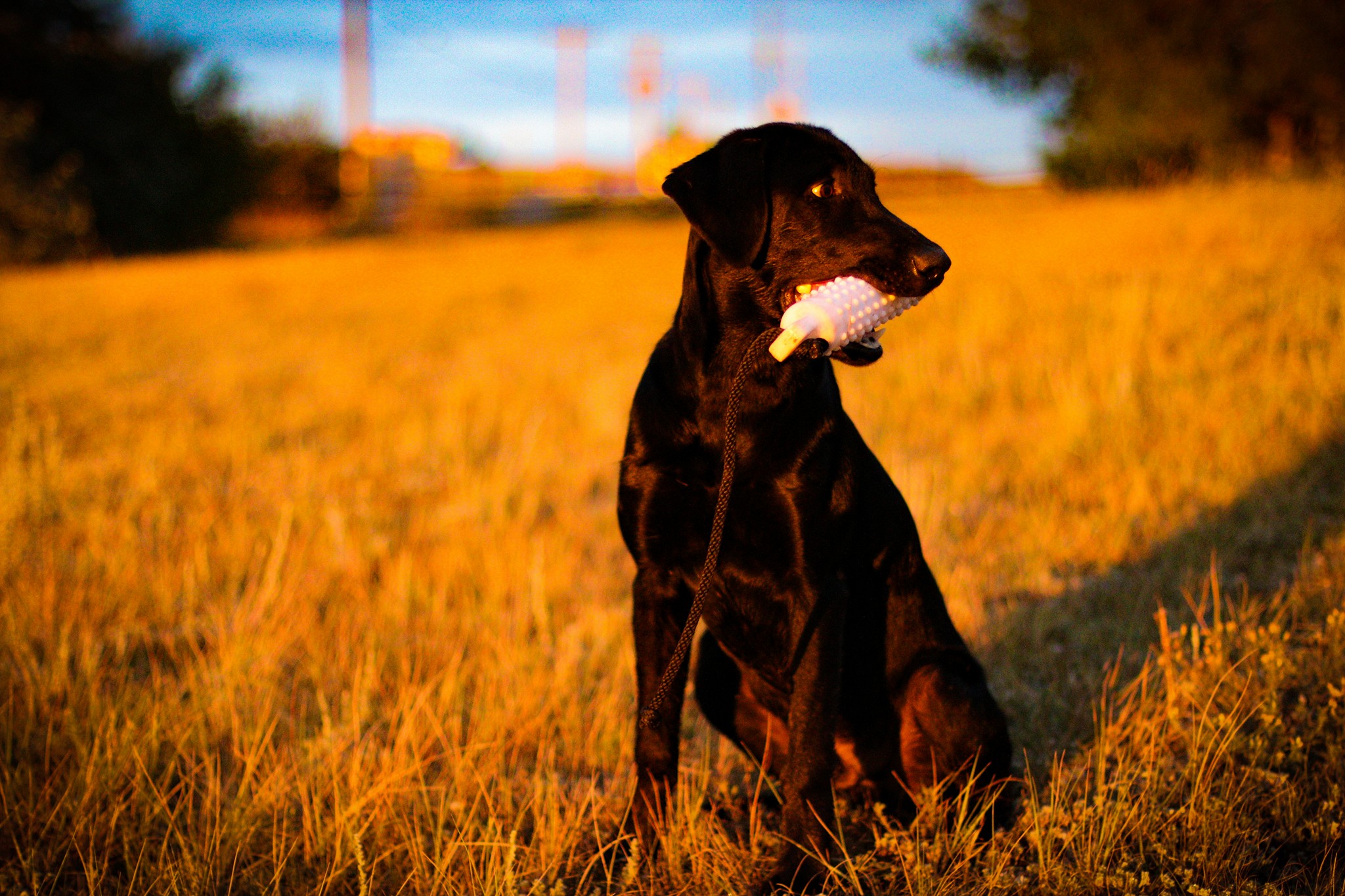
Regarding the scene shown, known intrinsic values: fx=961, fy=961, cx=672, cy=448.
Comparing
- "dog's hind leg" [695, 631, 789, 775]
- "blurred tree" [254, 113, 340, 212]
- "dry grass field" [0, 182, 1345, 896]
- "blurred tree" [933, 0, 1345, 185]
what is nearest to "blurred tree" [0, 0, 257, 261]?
"blurred tree" [254, 113, 340, 212]

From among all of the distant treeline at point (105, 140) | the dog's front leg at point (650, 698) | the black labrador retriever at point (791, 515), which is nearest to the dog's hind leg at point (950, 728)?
the black labrador retriever at point (791, 515)

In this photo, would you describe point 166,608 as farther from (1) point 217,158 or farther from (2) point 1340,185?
(1) point 217,158

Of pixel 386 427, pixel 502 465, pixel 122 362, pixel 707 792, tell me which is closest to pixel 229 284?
pixel 122 362

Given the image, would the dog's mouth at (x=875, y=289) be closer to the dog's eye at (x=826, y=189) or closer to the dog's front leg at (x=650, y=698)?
the dog's eye at (x=826, y=189)

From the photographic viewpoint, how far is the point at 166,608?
365cm

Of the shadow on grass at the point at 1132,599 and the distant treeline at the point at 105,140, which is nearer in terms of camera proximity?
the shadow on grass at the point at 1132,599

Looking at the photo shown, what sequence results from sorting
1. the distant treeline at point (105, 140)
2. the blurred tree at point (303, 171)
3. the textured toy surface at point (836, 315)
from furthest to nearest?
the blurred tree at point (303, 171)
the distant treeline at point (105, 140)
the textured toy surface at point (836, 315)

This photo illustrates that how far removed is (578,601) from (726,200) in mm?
2276

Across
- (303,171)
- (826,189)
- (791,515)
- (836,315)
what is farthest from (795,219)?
(303,171)

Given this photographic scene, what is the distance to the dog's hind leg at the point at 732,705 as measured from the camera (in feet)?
8.41

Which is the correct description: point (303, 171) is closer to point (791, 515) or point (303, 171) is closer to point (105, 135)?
point (105, 135)

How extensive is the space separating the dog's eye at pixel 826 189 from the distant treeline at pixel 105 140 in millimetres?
22701

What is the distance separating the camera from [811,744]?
2.11m

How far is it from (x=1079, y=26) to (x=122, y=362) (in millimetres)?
17092
